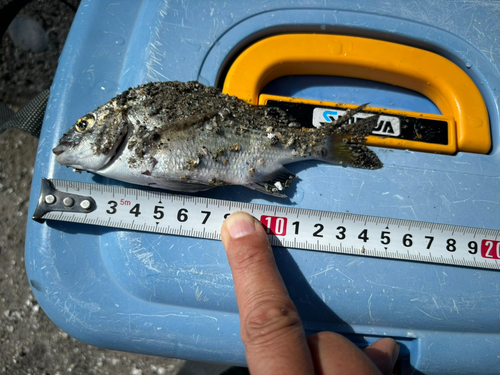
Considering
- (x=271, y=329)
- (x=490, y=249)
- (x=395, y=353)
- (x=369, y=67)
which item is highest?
(x=369, y=67)

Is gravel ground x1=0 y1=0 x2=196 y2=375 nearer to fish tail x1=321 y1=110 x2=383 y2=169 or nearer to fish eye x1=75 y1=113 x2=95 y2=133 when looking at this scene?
fish eye x1=75 y1=113 x2=95 y2=133

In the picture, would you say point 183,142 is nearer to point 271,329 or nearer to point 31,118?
point 271,329

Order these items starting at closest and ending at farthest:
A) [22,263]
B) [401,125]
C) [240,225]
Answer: [240,225], [401,125], [22,263]

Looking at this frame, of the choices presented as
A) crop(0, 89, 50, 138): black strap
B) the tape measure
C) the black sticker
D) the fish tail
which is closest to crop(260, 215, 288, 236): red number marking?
the tape measure

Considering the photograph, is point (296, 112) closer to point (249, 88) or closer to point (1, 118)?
point (249, 88)

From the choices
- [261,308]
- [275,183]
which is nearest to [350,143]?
[275,183]

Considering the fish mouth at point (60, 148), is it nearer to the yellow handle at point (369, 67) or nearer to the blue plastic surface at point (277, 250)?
Answer: the blue plastic surface at point (277, 250)
